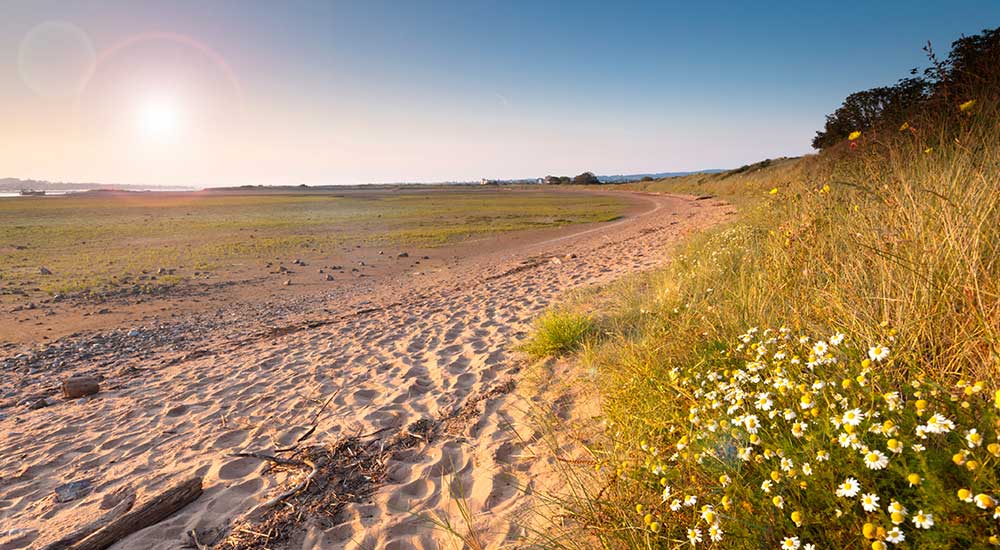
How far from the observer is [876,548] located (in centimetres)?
137

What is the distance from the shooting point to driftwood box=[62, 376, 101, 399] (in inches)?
220

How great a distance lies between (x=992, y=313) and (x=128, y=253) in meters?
22.9

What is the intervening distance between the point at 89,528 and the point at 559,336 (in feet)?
12.5

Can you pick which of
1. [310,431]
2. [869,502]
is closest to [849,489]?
[869,502]

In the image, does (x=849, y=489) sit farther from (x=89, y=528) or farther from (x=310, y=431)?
(x=89, y=528)

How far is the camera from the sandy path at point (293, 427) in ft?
9.20

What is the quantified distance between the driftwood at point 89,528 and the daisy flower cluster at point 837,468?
2998mm

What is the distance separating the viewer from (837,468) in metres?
1.68

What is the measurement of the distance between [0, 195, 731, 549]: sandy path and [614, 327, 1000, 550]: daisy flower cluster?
3.32ft

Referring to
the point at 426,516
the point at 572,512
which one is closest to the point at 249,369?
the point at 426,516

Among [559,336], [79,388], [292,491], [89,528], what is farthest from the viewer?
[79,388]

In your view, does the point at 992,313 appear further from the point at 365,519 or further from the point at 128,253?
the point at 128,253

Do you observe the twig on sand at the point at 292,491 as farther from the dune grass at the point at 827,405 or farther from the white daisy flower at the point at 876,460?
the white daisy flower at the point at 876,460

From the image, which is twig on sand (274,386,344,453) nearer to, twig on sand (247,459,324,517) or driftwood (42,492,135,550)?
twig on sand (247,459,324,517)
